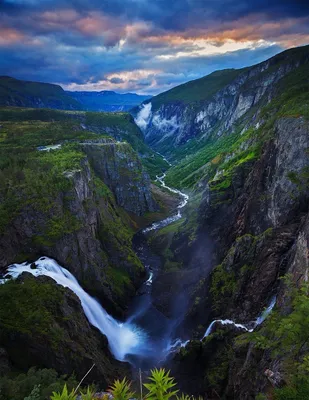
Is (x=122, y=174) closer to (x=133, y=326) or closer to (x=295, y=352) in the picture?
(x=133, y=326)

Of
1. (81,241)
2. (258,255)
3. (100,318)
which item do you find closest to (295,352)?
(258,255)

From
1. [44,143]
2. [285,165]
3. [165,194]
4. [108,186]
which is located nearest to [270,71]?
[165,194]

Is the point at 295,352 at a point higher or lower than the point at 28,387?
higher

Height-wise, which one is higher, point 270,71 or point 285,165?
point 270,71

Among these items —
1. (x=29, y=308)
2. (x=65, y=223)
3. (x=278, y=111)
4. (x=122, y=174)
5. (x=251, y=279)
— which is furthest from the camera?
(x=122, y=174)

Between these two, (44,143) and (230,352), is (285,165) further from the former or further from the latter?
(44,143)

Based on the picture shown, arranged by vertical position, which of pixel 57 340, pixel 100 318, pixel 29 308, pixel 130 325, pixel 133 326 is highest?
pixel 29 308

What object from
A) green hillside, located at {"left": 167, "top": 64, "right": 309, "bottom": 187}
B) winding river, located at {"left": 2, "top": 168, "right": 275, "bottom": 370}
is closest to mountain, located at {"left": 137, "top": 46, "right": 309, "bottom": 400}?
green hillside, located at {"left": 167, "top": 64, "right": 309, "bottom": 187}
